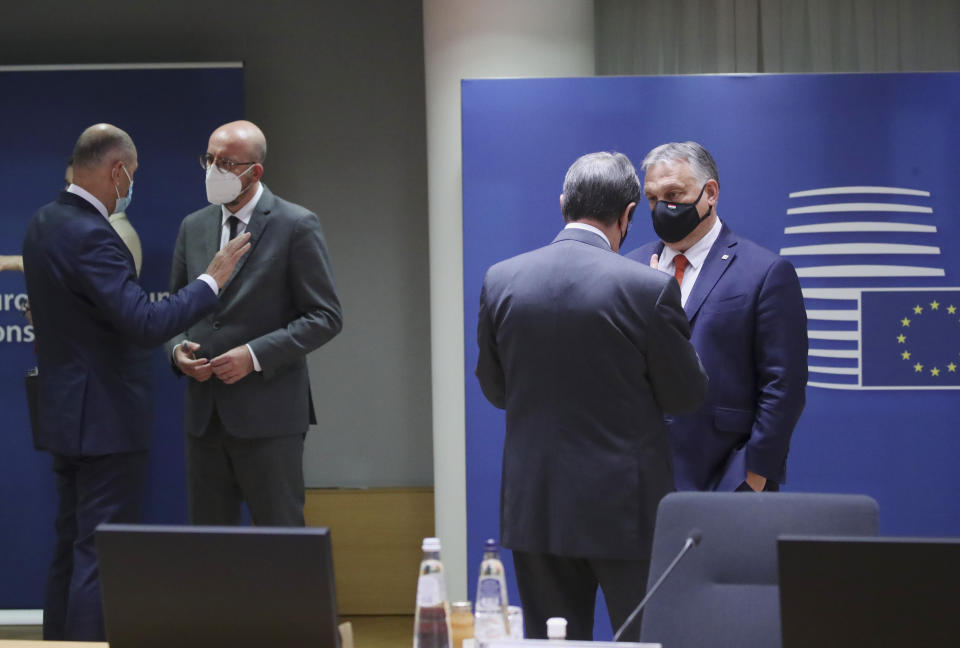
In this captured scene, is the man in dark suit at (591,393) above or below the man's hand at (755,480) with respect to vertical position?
above

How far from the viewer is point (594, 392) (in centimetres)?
255

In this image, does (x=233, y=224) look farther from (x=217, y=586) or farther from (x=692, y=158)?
(x=217, y=586)

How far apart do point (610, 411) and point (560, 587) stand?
1.65ft

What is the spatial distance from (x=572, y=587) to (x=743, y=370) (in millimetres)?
804

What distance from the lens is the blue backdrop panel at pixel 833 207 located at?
3.93m

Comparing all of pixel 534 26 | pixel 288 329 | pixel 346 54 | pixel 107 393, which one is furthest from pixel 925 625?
pixel 346 54

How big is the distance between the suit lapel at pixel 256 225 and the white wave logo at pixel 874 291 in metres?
1.93

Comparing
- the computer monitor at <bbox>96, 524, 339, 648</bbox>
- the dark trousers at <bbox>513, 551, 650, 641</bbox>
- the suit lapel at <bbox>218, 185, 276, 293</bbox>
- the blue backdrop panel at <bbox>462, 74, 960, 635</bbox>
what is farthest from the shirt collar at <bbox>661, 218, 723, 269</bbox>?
the computer monitor at <bbox>96, 524, 339, 648</bbox>

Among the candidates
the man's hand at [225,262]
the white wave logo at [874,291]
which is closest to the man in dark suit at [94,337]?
the man's hand at [225,262]

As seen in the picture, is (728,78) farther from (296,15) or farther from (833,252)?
(296,15)

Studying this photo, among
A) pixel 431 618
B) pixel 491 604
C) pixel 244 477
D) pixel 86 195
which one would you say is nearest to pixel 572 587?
pixel 491 604

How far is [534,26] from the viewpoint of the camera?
431cm

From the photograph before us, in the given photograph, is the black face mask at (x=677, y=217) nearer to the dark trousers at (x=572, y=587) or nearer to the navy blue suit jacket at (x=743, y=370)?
the navy blue suit jacket at (x=743, y=370)

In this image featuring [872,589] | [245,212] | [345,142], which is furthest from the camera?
[345,142]
